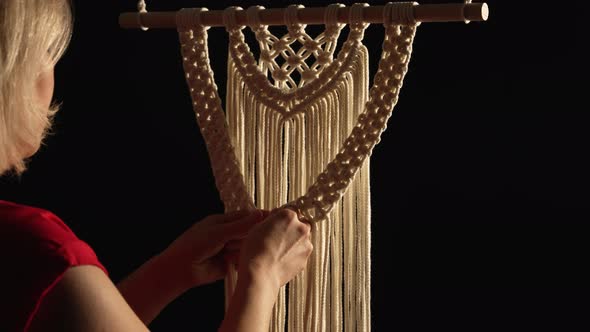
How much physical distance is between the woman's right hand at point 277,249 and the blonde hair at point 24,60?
1.15 feet

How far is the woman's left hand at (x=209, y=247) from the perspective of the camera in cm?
168

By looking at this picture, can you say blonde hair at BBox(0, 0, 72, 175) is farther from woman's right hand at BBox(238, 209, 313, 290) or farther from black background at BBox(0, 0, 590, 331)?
black background at BBox(0, 0, 590, 331)

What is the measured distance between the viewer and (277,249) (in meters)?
1.61

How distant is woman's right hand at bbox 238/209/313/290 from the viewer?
5.20ft

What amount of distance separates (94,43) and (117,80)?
4.2 inches

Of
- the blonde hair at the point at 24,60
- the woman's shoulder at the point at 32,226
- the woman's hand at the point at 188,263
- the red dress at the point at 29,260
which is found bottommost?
the woman's hand at the point at 188,263

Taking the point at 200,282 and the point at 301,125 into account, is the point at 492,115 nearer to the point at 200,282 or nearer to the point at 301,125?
the point at 301,125

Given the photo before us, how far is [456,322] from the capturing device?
2137 mm

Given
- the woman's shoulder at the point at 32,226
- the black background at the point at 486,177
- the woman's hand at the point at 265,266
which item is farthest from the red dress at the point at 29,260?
the black background at the point at 486,177

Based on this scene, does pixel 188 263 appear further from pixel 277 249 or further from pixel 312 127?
pixel 312 127

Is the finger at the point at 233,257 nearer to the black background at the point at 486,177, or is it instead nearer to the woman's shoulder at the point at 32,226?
the woman's shoulder at the point at 32,226

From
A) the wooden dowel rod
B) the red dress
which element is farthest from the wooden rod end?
the red dress

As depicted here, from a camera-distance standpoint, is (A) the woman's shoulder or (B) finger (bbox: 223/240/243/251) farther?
(B) finger (bbox: 223/240/243/251)

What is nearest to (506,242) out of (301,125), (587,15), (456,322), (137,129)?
(456,322)
